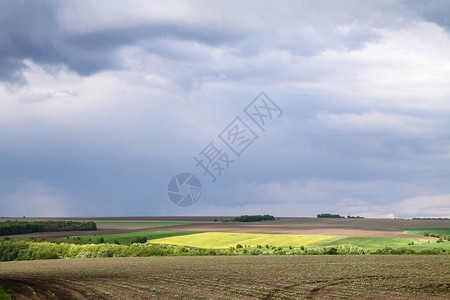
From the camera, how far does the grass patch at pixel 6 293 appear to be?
106ft

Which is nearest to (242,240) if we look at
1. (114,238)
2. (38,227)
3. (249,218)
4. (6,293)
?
(114,238)

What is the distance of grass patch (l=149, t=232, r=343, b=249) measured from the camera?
8556 cm

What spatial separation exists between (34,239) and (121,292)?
80539mm

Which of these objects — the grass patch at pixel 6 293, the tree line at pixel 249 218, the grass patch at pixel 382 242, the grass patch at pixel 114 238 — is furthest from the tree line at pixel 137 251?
the tree line at pixel 249 218

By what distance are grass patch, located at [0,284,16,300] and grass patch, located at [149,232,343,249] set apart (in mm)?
51744

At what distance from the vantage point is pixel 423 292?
33375 mm

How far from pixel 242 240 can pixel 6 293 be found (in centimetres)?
6265

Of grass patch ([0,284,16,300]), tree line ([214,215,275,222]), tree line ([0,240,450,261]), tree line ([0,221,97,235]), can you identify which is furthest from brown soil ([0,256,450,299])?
tree line ([214,215,275,222])

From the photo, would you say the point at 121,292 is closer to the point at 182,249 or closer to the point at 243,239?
the point at 182,249

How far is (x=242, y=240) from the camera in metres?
92.9

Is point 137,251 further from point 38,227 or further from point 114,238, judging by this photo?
point 38,227

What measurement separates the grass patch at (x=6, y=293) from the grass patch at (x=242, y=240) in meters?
51.7

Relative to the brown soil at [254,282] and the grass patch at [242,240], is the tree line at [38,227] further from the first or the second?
the brown soil at [254,282]

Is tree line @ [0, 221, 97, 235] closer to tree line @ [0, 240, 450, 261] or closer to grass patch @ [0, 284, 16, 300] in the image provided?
tree line @ [0, 240, 450, 261]
